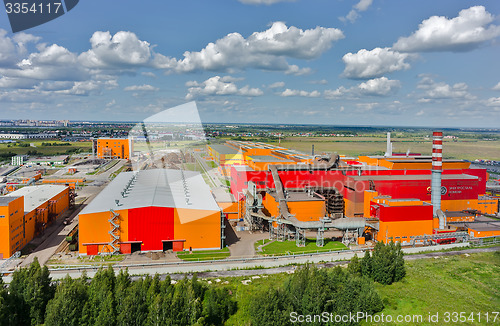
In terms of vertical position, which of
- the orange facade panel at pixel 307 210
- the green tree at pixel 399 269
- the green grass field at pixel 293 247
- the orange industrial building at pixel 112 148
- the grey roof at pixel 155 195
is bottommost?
the green grass field at pixel 293 247

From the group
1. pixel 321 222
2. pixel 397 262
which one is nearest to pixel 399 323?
pixel 397 262

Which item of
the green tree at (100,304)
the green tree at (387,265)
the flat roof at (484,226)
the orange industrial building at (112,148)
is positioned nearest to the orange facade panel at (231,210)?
the green tree at (387,265)

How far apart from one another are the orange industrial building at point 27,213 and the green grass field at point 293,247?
16.8m

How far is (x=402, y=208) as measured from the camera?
87.6ft

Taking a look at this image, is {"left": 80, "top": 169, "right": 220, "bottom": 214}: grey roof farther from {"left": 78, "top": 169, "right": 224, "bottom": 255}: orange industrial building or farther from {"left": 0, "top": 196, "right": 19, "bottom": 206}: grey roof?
{"left": 0, "top": 196, "right": 19, "bottom": 206}: grey roof

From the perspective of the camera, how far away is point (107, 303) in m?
14.4

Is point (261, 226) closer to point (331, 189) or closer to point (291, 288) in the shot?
point (331, 189)

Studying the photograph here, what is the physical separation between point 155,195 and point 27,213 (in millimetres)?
9420

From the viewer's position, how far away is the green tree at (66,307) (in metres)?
13.8

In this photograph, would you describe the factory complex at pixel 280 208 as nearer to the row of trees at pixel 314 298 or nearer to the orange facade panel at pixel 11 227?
the orange facade panel at pixel 11 227

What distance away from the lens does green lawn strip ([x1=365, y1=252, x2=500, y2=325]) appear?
17.6 meters

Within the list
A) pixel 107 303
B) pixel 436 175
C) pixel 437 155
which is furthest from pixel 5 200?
pixel 437 155

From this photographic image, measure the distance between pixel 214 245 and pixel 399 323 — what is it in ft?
42.7

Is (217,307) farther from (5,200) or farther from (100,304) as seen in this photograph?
(5,200)
